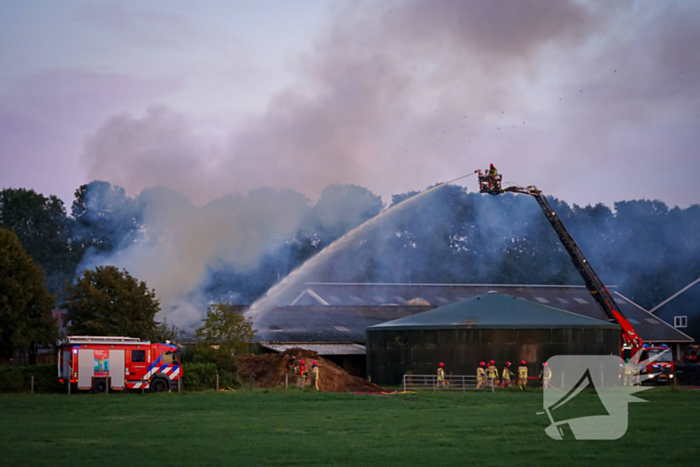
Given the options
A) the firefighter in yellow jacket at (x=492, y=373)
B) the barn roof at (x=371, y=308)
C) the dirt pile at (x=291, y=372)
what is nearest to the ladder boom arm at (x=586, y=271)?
the firefighter in yellow jacket at (x=492, y=373)

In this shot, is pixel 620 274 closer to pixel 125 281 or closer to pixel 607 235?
pixel 607 235

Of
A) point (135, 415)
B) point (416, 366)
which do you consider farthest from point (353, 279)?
point (135, 415)

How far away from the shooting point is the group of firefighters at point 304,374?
3900 cm

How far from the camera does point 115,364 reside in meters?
36.0

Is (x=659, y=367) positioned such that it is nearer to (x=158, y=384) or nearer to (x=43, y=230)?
(x=158, y=384)

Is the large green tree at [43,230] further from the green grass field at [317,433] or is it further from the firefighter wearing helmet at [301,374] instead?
the green grass field at [317,433]

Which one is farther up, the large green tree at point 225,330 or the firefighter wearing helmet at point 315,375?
the large green tree at point 225,330

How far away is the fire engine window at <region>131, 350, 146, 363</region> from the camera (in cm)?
3631

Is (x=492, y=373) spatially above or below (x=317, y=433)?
above

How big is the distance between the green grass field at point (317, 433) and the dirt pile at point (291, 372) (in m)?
9.43

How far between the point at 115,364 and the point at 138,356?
1.03m

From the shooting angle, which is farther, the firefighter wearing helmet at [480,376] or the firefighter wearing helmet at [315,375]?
the firefighter wearing helmet at [480,376]

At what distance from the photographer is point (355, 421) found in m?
23.5

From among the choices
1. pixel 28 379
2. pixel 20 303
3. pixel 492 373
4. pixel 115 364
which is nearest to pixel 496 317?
pixel 492 373
